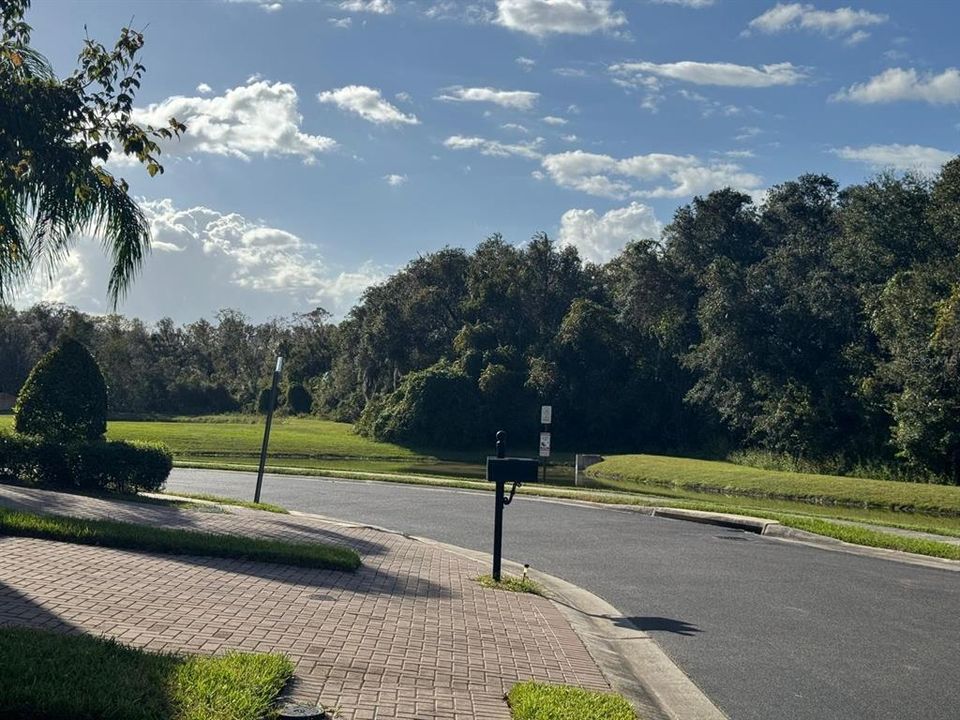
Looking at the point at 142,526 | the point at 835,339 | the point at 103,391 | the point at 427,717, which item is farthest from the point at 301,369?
the point at 427,717

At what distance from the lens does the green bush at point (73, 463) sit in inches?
618

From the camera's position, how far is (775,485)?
32.7 m

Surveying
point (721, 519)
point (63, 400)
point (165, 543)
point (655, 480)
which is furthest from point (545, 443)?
point (165, 543)

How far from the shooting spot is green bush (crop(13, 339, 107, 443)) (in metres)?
16.4

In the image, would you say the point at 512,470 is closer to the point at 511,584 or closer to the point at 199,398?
the point at 511,584

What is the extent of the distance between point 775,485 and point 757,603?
23748mm

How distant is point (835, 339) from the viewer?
44719mm

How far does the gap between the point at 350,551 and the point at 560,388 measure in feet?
151

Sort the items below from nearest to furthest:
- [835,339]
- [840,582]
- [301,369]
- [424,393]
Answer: [840,582]
[835,339]
[424,393]
[301,369]

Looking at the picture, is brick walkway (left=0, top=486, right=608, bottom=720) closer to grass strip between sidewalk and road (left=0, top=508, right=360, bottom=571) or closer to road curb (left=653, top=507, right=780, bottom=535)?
grass strip between sidewalk and road (left=0, top=508, right=360, bottom=571)

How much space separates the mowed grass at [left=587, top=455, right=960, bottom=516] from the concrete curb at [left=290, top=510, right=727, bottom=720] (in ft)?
69.3

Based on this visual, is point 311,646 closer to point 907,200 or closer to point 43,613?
point 43,613

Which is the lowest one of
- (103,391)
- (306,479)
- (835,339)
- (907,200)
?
(306,479)

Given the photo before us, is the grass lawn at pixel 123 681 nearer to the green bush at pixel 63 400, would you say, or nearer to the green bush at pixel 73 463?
the green bush at pixel 73 463
